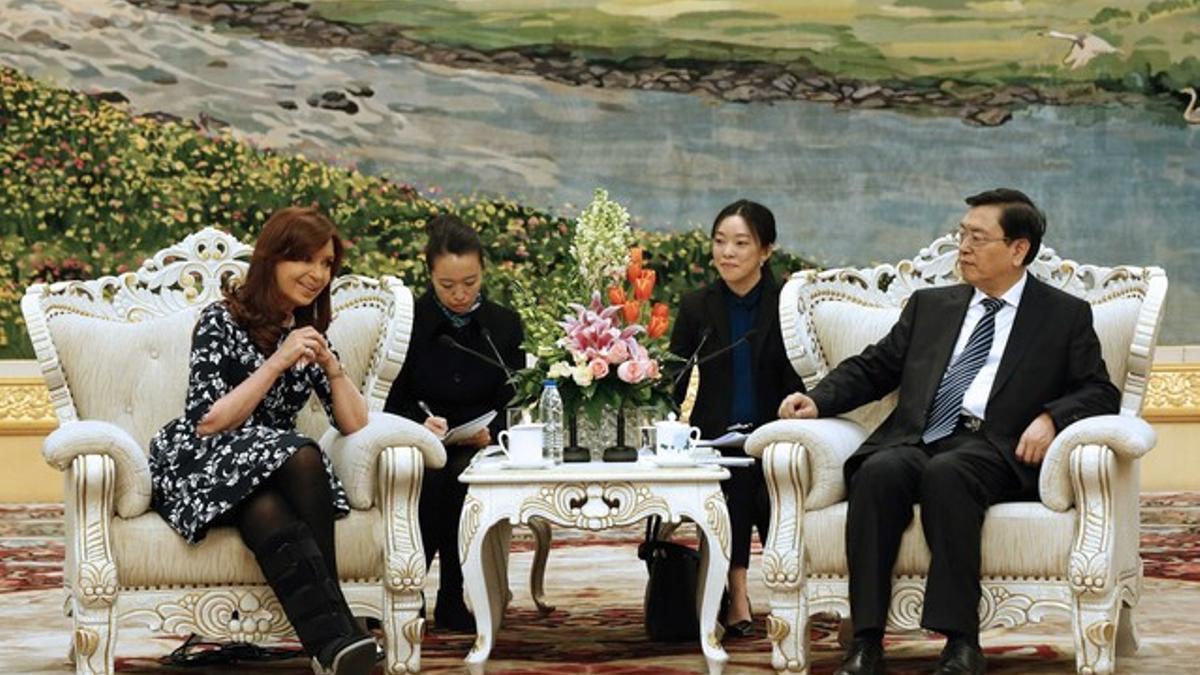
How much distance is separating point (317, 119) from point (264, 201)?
0.46 metres

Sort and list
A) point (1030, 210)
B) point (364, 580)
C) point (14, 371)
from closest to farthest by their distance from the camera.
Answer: point (364, 580) < point (1030, 210) < point (14, 371)

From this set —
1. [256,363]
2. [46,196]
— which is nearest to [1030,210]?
[256,363]

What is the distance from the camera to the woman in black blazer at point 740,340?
5742 millimetres

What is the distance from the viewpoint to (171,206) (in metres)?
9.45

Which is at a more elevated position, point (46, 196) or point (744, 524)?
point (46, 196)

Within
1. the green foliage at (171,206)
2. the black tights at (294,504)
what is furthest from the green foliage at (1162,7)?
the black tights at (294,504)

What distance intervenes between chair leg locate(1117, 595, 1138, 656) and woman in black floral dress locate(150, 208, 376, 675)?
6.43 ft

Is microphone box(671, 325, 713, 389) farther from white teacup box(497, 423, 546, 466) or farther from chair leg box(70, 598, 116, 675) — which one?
chair leg box(70, 598, 116, 675)

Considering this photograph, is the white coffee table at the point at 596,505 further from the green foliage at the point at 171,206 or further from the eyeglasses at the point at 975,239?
the green foliage at the point at 171,206

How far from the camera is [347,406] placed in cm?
505

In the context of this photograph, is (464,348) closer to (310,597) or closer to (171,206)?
(310,597)

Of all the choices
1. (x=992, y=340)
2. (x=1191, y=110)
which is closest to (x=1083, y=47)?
(x=1191, y=110)

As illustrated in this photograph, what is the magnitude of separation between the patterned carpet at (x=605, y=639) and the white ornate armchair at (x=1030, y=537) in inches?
9.1

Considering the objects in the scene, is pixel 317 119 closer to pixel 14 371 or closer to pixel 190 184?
pixel 190 184
